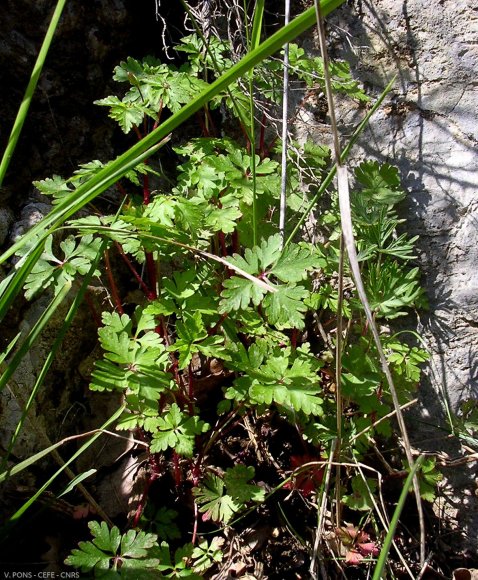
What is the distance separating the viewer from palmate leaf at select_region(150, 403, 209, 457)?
1612mm

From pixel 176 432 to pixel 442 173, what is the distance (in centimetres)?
138

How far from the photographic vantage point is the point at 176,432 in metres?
1.66

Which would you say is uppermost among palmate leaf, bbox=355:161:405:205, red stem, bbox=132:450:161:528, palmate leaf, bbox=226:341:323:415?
palmate leaf, bbox=355:161:405:205

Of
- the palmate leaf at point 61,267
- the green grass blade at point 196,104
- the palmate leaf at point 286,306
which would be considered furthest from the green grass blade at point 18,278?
the palmate leaf at point 286,306

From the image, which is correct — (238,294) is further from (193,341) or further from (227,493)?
(227,493)

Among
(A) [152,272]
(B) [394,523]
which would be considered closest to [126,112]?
(A) [152,272]

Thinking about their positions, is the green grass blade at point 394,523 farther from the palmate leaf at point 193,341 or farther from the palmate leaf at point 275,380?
the palmate leaf at point 193,341

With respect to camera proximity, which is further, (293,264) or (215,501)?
(215,501)

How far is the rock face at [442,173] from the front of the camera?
6.79ft

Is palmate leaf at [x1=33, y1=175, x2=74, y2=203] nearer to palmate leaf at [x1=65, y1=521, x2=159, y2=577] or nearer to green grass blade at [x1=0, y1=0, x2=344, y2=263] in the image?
green grass blade at [x1=0, y1=0, x2=344, y2=263]

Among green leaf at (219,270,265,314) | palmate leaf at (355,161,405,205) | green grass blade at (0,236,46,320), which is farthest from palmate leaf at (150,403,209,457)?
palmate leaf at (355,161,405,205)

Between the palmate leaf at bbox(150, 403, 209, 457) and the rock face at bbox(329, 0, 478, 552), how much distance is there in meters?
0.92

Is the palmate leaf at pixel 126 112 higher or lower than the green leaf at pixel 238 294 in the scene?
higher

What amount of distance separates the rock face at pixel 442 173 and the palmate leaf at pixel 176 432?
0.92 metres
